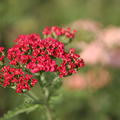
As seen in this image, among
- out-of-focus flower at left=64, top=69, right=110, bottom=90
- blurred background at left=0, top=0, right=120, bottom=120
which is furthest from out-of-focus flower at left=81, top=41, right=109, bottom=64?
out-of-focus flower at left=64, top=69, right=110, bottom=90

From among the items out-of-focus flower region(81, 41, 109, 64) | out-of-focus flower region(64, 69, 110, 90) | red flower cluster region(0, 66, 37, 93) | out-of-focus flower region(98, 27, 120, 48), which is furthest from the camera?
out-of-focus flower region(98, 27, 120, 48)

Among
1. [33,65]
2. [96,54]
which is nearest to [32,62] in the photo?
[33,65]

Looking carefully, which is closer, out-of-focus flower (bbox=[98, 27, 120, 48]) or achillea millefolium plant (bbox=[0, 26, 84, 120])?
achillea millefolium plant (bbox=[0, 26, 84, 120])

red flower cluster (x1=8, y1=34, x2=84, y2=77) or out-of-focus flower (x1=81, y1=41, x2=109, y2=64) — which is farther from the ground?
out-of-focus flower (x1=81, y1=41, x2=109, y2=64)

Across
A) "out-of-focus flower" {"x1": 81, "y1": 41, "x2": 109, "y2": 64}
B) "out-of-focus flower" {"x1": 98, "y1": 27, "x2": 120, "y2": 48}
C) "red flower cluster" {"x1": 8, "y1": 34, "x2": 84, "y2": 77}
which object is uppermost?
"out-of-focus flower" {"x1": 98, "y1": 27, "x2": 120, "y2": 48}

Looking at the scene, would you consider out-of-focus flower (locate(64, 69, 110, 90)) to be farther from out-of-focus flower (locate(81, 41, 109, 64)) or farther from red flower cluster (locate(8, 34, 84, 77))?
red flower cluster (locate(8, 34, 84, 77))

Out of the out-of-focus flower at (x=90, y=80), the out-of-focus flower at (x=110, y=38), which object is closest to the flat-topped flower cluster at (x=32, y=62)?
the out-of-focus flower at (x=90, y=80)

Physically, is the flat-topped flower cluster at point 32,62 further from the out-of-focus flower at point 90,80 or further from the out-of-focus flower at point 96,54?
the out-of-focus flower at point 96,54

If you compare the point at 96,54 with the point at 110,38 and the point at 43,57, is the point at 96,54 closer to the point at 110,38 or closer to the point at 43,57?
the point at 110,38

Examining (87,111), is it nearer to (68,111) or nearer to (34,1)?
(68,111)
